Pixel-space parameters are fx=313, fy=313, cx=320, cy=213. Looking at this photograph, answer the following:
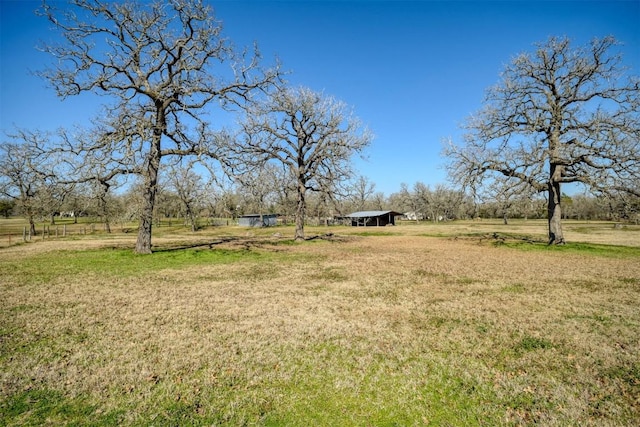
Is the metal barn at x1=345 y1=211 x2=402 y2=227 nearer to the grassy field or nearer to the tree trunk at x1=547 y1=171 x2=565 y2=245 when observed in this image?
the tree trunk at x1=547 y1=171 x2=565 y2=245

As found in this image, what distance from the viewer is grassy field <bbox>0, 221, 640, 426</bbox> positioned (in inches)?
155

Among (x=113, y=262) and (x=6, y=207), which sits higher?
(x=6, y=207)

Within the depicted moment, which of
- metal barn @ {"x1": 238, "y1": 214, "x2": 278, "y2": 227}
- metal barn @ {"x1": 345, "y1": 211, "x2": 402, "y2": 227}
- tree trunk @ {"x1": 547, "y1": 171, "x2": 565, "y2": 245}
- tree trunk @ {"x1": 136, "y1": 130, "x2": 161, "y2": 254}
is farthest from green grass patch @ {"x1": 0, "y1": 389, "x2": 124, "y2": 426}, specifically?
metal barn @ {"x1": 238, "y1": 214, "x2": 278, "y2": 227}

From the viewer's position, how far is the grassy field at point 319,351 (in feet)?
12.9

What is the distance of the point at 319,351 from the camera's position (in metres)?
5.66

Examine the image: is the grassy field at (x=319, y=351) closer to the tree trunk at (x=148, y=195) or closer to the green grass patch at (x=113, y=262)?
the green grass patch at (x=113, y=262)

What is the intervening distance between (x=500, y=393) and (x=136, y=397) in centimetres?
495

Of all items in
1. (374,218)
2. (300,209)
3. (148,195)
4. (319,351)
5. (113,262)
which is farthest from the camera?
(374,218)

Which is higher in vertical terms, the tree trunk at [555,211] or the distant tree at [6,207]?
the distant tree at [6,207]

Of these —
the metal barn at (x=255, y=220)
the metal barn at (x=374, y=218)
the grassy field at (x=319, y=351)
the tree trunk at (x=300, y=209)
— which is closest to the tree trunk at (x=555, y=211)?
the grassy field at (x=319, y=351)

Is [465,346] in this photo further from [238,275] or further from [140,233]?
[140,233]

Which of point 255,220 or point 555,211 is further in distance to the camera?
point 255,220

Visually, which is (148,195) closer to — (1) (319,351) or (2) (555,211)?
(1) (319,351)

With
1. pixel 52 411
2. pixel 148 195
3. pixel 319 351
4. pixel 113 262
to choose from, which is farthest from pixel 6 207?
pixel 319 351
